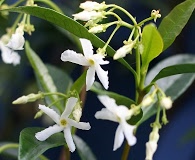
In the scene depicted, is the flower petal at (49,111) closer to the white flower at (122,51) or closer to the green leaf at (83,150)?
the white flower at (122,51)

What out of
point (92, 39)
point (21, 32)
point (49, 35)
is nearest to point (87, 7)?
point (92, 39)

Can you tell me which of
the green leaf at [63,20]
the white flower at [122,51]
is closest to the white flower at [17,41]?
the green leaf at [63,20]

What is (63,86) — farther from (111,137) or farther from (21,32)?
(111,137)

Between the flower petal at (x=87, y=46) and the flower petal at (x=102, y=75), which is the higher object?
the flower petal at (x=87, y=46)

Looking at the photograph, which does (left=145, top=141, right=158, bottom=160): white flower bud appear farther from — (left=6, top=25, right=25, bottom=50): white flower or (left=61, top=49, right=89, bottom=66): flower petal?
(left=6, top=25, right=25, bottom=50): white flower

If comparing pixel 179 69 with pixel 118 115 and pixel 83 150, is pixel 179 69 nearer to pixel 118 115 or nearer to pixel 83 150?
pixel 118 115

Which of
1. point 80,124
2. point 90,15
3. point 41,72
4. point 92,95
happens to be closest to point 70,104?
point 80,124
